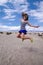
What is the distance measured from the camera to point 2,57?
2598mm

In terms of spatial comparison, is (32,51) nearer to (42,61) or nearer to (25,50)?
(25,50)

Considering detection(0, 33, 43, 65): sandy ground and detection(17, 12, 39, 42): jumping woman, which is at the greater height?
detection(17, 12, 39, 42): jumping woman

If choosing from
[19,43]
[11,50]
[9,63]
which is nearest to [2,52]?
[11,50]

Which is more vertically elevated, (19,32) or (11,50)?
(19,32)

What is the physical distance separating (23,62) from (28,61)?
0.25 ft

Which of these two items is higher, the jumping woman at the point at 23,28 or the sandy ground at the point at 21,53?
the jumping woman at the point at 23,28

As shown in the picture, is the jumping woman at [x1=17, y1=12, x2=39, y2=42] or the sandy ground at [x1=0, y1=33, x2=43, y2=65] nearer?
the sandy ground at [x1=0, y1=33, x2=43, y2=65]

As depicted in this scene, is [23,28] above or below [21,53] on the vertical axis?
above

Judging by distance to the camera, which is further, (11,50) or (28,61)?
(11,50)

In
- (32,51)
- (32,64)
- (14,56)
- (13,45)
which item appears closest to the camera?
(32,64)

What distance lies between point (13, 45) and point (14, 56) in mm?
474

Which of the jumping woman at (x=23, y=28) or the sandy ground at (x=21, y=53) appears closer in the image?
the sandy ground at (x=21, y=53)

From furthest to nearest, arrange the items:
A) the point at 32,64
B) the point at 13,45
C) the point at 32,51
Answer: the point at 13,45 < the point at 32,51 < the point at 32,64

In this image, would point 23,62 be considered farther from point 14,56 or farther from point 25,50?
point 25,50
